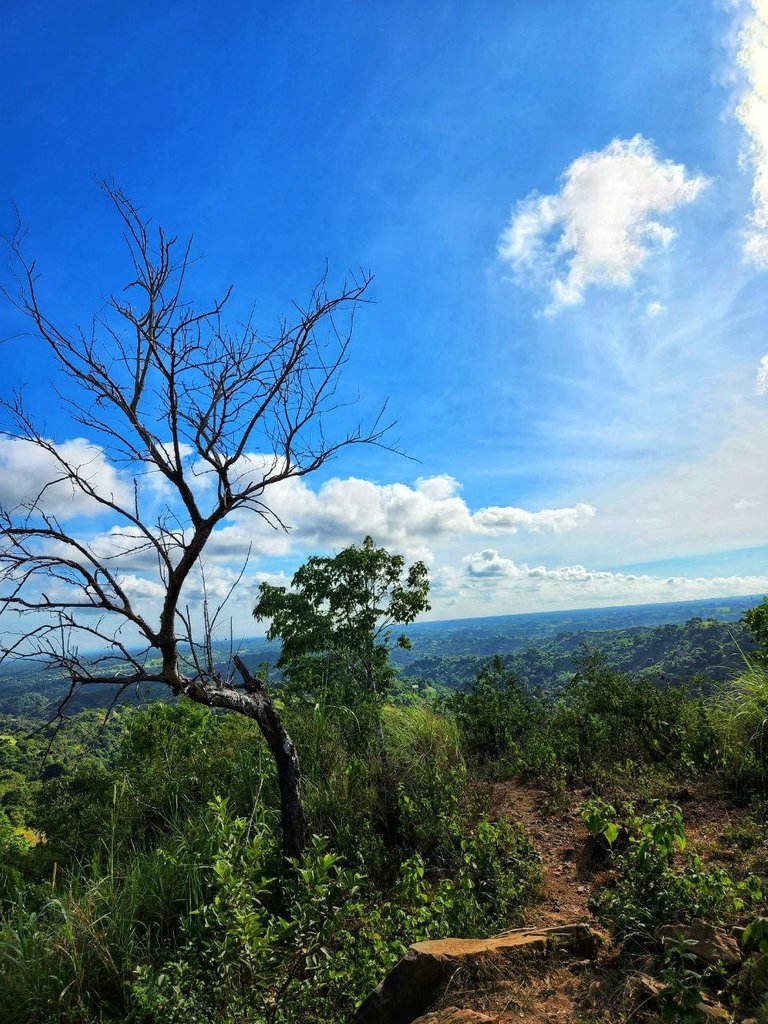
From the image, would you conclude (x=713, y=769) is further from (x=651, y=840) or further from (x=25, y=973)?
(x=25, y=973)

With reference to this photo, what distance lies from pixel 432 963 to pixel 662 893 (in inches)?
57.9

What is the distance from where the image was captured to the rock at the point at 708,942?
2.66 m

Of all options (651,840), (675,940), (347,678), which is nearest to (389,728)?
(347,678)

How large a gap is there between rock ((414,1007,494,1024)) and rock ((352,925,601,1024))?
0.51 feet

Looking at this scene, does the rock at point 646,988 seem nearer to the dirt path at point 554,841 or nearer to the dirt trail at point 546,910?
the dirt trail at point 546,910

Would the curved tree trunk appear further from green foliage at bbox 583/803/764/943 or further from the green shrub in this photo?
green foliage at bbox 583/803/764/943

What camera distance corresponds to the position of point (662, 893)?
3182 millimetres

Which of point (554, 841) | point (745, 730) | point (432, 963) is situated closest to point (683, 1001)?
point (432, 963)

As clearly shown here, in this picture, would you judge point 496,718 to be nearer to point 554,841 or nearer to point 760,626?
point 554,841

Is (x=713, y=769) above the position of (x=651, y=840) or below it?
below

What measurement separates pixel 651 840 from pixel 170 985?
3.11m

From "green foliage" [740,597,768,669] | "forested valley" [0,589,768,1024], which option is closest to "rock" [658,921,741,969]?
"forested valley" [0,589,768,1024]

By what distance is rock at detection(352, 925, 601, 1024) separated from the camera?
2.90 meters

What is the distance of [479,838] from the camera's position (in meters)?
4.34
